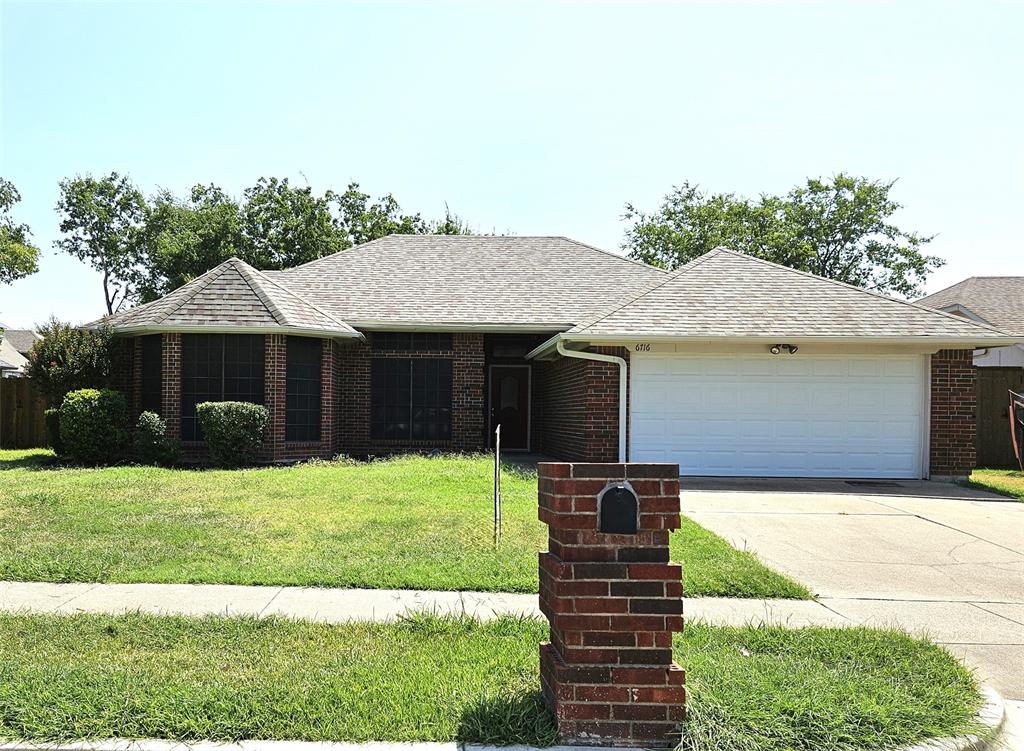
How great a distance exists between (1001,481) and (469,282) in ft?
39.7

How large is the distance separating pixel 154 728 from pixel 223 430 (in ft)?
37.6

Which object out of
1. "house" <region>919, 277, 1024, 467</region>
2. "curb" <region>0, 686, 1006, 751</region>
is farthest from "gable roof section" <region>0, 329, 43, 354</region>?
"curb" <region>0, 686, 1006, 751</region>

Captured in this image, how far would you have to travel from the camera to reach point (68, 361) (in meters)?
15.9

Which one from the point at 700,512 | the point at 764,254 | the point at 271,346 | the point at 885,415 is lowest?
the point at 700,512

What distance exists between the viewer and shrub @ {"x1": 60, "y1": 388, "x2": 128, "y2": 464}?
1493cm

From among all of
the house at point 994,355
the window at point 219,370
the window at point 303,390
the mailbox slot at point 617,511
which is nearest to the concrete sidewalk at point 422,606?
the mailbox slot at point 617,511

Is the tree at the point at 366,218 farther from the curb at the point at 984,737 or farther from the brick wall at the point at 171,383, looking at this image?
the curb at the point at 984,737

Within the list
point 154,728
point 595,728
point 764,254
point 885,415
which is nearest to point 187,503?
point 154,728

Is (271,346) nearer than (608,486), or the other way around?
(608,486)

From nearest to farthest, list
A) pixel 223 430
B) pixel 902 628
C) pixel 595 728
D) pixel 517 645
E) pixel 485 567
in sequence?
1. pixel 595 728
2. pixel 517 645
3. pixel 902 628
4. pixel 485 567
5. pixel 223 430

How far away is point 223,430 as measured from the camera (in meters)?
14.6

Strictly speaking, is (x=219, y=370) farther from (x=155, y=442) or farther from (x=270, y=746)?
(x=270, y=746)

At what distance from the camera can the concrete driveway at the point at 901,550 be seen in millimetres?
5816

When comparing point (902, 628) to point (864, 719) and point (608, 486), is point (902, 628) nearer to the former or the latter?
point (864, 719)
